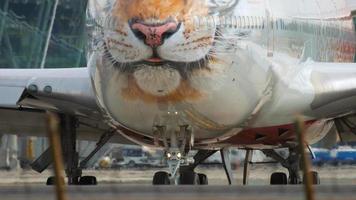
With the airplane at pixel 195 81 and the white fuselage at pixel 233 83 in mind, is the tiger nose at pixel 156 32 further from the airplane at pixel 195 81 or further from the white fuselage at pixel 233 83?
the white fuselage at pixel 233 83

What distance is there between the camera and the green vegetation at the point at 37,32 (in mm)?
72500

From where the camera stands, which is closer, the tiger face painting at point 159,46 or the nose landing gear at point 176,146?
the tiger face painting at point 159,46

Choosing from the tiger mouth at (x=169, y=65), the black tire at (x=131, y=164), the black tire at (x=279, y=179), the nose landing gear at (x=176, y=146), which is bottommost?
the black tire at (x=131, y=164)

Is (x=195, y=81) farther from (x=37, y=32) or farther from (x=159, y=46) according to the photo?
(x=37, y=32)

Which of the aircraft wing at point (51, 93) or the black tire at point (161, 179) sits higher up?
the aircraft wing at point (51, 93)

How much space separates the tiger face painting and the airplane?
0.02 meters

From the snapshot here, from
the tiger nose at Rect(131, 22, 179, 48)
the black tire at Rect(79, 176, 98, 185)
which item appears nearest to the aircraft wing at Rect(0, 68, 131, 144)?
the black tire at Rect(79, 176, 98, 185)

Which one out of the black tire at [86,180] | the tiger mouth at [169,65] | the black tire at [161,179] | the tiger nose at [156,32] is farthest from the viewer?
the black tire at [86,180]

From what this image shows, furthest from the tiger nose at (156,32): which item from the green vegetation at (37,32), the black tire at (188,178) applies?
the green vegetation at (37,32)

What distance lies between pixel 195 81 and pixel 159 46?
3.46 ft

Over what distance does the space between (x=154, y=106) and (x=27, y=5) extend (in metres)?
53.7

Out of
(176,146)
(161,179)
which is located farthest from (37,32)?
(176,146)

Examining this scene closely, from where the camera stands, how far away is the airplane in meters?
20.2

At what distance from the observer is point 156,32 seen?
1973 centimetres
